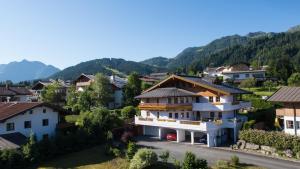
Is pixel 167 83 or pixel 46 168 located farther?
pixel 167 83

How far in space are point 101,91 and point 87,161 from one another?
43256 mm

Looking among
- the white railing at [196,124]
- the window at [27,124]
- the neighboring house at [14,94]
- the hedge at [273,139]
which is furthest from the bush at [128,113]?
the neighboring house at [14,94]

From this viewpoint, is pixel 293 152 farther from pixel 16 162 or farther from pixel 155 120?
pixel 16 162

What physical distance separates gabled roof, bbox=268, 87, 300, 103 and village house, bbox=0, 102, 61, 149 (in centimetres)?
3107

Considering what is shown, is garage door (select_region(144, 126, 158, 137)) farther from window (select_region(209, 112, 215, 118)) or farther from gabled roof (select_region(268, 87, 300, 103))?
gabled roof (select_region(268, 87, 300, 103))

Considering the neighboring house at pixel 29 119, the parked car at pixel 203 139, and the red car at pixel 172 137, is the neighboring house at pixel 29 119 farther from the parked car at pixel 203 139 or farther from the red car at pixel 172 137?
the parked car at pixel 203 139

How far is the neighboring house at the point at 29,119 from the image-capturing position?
140 feet

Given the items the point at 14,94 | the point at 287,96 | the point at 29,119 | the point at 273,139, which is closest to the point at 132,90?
the point at 14,94

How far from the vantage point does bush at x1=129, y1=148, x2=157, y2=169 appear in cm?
3406

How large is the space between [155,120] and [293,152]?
72.5ft

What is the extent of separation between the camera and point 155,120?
52.3m

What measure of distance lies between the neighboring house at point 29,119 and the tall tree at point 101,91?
31462 millimetres

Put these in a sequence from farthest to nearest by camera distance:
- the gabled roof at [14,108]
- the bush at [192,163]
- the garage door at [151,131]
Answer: the garage door at [151,131] → the gabled roof at [14,108] → the bush at [192,163]

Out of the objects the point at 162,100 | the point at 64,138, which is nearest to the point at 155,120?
the point at 162,100
